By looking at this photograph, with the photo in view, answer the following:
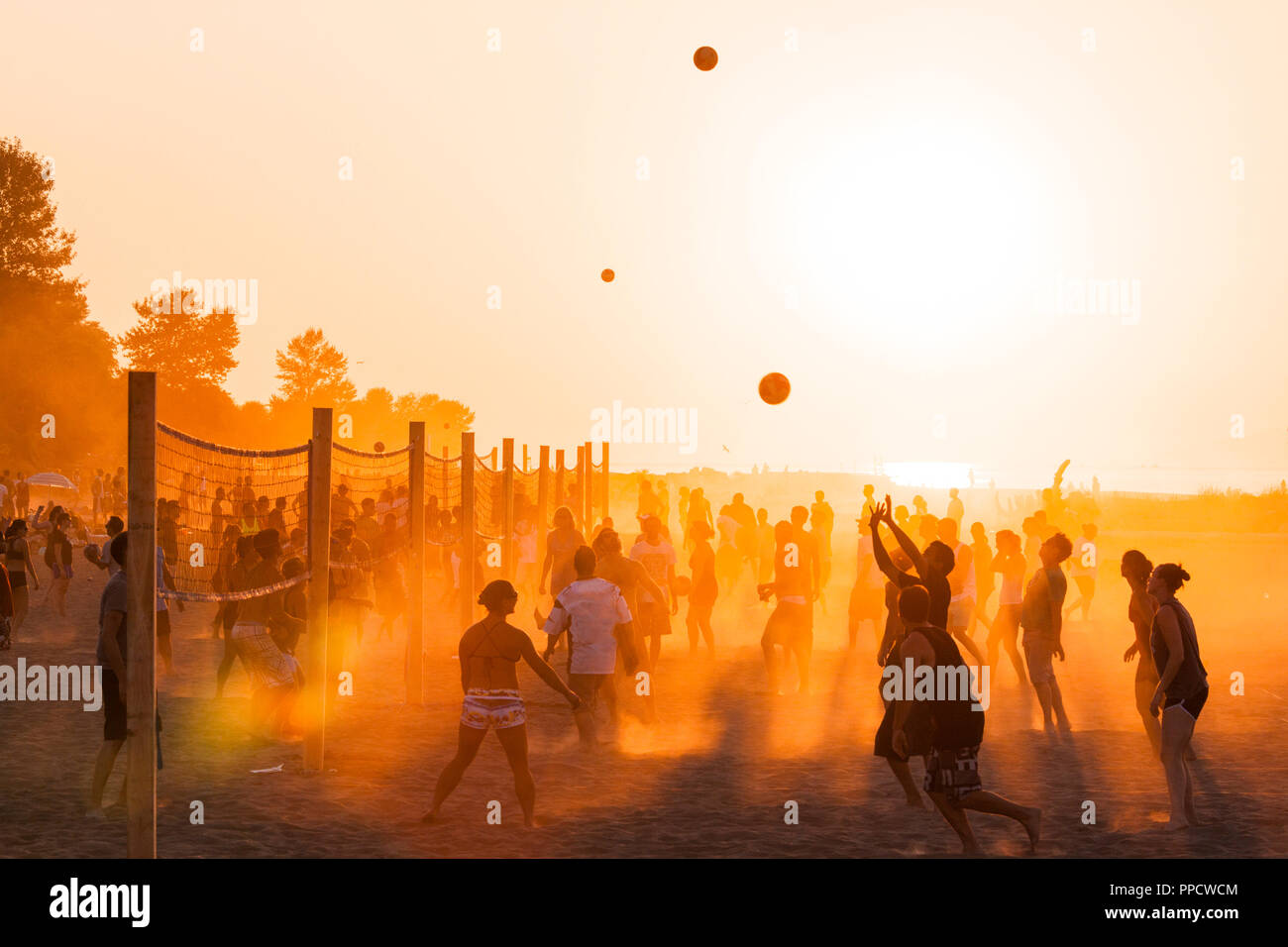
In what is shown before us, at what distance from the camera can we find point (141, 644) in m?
8.77

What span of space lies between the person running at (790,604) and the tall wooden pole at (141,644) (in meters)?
7.81

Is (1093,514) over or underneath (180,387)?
underneath

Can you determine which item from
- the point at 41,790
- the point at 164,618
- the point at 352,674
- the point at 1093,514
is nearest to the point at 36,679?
the point at 164,618

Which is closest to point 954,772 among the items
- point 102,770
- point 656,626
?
point 102,770

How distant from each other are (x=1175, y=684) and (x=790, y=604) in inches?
243

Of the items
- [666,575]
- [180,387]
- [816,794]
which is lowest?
[816,794]

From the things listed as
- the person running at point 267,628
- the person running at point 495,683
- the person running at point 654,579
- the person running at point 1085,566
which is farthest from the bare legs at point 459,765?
the person running at point 1085,566

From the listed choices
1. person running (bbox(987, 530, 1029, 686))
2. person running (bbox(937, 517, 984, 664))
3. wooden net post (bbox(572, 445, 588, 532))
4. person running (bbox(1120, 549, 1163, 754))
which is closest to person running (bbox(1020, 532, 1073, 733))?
person running (bbox(1120, 549, 1163, 754))

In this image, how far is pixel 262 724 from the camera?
14336 millimetres

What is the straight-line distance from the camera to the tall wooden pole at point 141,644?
28.2 feet

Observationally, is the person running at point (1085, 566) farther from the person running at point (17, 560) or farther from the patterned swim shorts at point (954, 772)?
the person running at point (17, 560)

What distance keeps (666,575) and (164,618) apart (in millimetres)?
5952

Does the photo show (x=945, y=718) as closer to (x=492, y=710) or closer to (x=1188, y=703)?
(x=1188, y=703)
